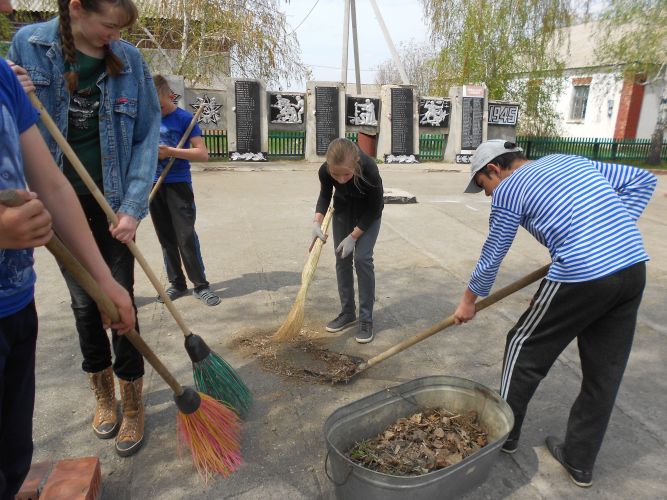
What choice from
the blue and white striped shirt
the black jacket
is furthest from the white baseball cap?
the black jacket

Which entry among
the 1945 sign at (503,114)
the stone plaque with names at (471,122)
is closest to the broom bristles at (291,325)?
the stone plaque with names at (471,122)

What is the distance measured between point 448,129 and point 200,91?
7.97 m

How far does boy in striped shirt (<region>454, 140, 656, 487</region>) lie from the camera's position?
1.96 metres

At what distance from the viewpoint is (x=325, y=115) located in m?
14.2

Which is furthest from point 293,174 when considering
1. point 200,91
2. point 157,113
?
point 157,113

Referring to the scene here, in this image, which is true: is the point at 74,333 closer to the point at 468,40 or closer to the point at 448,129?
the point at 448,129

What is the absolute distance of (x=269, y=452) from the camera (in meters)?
2.38

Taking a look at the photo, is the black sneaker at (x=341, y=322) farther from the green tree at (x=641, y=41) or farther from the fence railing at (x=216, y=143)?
the green tree at (x=641, y=41)

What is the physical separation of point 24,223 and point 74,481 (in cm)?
139

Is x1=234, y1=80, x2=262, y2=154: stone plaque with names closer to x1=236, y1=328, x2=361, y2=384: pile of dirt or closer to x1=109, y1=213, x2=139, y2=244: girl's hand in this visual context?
x1=236, y1=328, x2=361, y2=384: pile of dirt

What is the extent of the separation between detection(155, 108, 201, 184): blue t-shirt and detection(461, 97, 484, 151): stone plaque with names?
13129 mm

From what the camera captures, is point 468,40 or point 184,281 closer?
point 184,281

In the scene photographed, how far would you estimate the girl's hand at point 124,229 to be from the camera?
206 cm

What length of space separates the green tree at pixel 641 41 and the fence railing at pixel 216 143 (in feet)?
47.4
